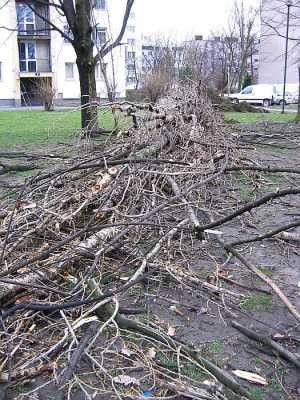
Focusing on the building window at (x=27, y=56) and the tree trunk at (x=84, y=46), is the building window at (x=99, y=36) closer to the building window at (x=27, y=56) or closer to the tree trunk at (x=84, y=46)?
the tree trunk at (x=84, y=46)

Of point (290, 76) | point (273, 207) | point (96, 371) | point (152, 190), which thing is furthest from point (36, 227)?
point (290, 76)

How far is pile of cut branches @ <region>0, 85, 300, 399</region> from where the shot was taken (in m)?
2.40

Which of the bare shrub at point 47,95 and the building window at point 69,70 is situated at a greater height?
the building window at point 69,70

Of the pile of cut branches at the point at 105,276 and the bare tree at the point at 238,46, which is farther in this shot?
the bare tree at the point at 238,46

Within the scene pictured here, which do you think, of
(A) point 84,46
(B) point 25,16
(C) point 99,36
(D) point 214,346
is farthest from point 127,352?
(B) point 25,16

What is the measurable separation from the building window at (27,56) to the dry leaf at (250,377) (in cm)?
3852

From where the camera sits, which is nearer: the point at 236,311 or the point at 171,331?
the point at 171,331

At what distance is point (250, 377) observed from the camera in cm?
241

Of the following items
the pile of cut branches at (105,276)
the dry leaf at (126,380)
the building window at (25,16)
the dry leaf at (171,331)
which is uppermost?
the building window at (25,16)

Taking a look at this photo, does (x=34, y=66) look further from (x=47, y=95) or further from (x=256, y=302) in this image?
(x=256, y=302)

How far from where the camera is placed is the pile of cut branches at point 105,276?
2400mm

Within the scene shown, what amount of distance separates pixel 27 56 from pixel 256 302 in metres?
38.1

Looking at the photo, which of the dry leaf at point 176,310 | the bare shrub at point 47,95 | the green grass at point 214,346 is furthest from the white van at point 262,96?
the green grass at point 214,346

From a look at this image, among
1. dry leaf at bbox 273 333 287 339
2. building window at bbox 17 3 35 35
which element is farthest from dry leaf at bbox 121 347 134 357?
building window at bbox 17 3 35 35
